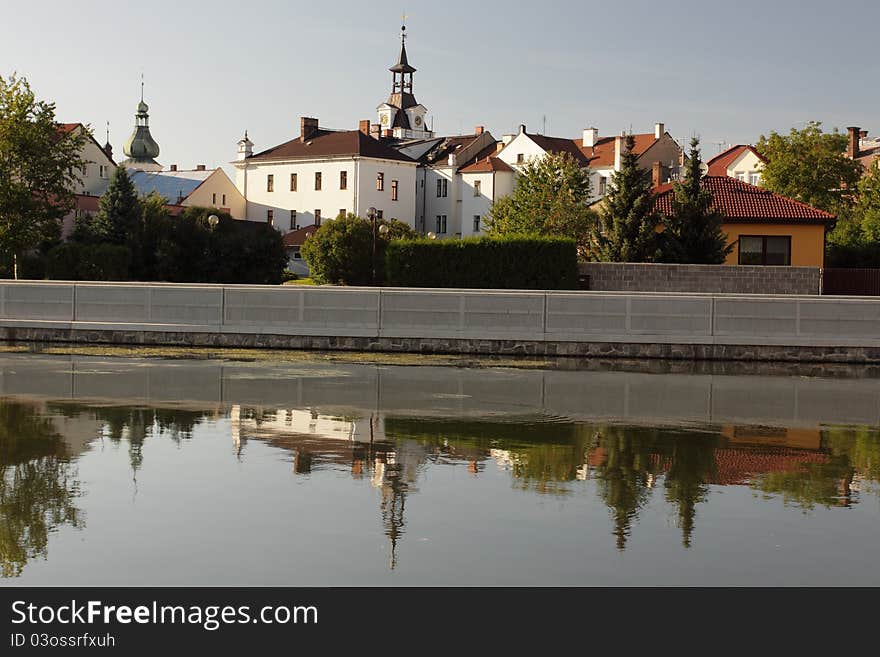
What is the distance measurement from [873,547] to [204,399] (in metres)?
11.9

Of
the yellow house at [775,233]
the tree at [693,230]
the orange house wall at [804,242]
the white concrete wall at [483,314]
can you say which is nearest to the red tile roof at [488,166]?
the yellow house at [775,233]

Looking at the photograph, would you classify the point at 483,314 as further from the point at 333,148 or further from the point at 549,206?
the point at 333,148

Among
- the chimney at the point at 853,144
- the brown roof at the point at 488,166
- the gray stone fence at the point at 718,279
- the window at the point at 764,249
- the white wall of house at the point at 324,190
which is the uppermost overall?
the chimney at the point at 853,144

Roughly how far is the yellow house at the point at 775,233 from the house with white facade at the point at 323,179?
177 feet

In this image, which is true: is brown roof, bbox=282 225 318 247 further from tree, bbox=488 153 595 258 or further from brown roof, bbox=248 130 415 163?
tree, bbox=488 153 595 258

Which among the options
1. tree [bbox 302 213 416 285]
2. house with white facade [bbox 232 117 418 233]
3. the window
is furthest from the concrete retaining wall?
house with white facade [bbox 232 117 418 233]

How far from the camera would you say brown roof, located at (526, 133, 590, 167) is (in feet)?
340

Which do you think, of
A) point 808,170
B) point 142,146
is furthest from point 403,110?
point 808,170

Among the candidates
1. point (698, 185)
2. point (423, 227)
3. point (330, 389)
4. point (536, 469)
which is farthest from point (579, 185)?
point (536, 469)

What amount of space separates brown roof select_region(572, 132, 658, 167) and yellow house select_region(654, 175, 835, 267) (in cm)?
5638

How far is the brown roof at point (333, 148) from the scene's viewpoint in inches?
3968

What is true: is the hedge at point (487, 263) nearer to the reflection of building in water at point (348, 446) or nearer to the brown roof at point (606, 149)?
the reflection of building in water at point (348, 446)

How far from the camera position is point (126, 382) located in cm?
2167
